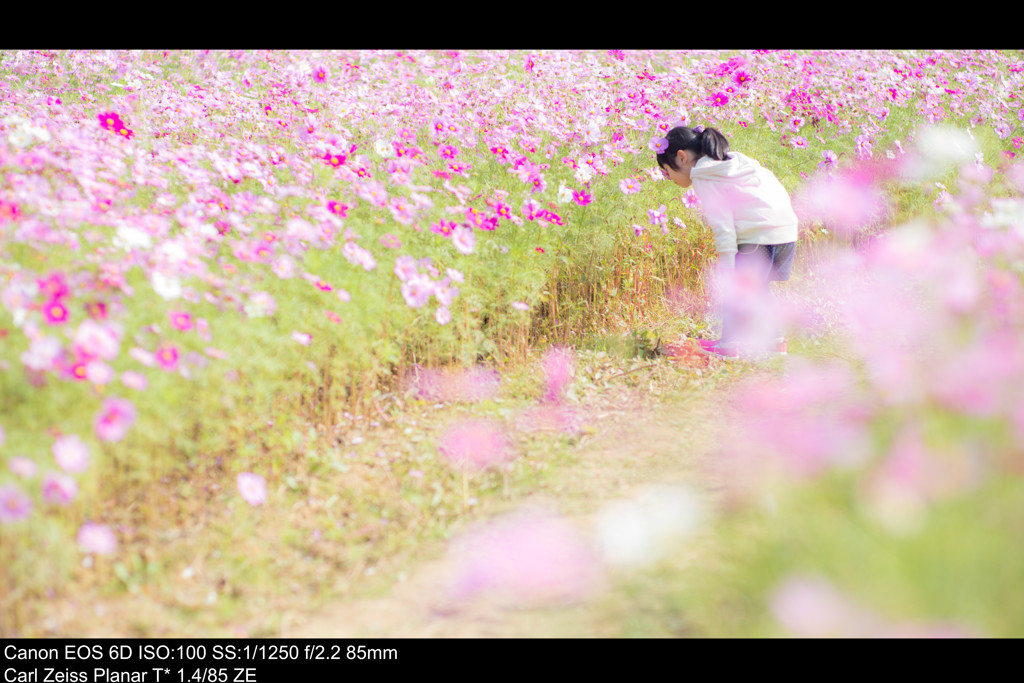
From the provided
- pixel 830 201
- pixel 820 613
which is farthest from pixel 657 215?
pixel 820 613

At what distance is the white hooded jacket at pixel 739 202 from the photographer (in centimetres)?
385

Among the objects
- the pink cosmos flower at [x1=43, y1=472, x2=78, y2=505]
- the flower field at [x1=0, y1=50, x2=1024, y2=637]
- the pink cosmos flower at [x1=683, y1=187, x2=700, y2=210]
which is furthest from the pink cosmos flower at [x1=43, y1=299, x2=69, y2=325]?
the pink cosmos flower at [x1=683, y1=187, x2=700, y2=210]

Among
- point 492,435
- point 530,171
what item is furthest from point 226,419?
point 530,171

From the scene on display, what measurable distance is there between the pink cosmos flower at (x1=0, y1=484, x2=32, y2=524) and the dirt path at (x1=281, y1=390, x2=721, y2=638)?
2.35ft

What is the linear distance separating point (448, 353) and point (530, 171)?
107cm

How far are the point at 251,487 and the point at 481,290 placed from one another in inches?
62.5

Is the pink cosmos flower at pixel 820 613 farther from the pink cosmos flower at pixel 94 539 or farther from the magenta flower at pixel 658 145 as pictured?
the magenta flower at pixel 658 145

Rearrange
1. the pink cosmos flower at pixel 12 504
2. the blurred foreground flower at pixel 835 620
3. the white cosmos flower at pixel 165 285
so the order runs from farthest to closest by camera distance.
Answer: the white cosmos flower at pixel 165 285
the pink cosmos flower at pixel 12 504
the blurred foreground flower at pixel 835 620

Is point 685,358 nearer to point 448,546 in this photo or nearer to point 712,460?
point 712,460

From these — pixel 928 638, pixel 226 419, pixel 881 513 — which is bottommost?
pixel 226 419

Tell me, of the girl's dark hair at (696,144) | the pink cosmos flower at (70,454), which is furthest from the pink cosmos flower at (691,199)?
the pink cosmos flower at (70,454)

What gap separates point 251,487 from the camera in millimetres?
2457

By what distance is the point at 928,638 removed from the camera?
1.34m

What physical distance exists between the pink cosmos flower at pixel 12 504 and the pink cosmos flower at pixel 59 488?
0.05 meters
